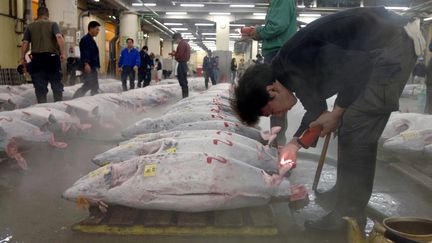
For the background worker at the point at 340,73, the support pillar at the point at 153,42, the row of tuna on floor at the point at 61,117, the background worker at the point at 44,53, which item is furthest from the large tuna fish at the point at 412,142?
the support pillar at the point at 153,42

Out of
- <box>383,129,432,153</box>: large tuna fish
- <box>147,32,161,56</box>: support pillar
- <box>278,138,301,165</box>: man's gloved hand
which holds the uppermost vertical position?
<box>147,32,161,56</box>: support pillar

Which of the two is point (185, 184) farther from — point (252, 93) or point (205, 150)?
point (252, 93)

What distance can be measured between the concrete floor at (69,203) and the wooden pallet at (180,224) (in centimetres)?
4

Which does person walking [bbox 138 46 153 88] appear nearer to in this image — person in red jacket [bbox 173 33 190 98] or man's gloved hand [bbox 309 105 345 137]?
person in red jacket [bbox 173 33 190 98]

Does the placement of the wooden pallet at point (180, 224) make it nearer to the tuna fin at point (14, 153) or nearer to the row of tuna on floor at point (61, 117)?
the tuna fin at point (14, 153)

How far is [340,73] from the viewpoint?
1987mm

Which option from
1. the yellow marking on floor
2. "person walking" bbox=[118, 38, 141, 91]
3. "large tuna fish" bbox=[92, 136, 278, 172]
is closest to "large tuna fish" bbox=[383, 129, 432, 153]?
"large tuna fish" bbox=[92, 136, 278, 172]

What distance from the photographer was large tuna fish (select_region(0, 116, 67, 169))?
12.3 ft

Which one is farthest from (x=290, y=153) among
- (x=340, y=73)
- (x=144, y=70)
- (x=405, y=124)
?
(x=144, y=70)

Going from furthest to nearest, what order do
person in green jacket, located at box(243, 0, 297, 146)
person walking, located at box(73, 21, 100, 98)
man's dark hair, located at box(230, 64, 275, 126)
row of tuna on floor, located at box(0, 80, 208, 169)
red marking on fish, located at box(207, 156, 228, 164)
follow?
person walking, located at box(73, 21, 100, 98), person in green jacket, located at box(243, 0, 297, 146), row of tuna on floor, located at box(0, 80, 208, 169), red marking on fish, located at box(207, 156, 228, 164), man's dark hair, located at box(230, 64, 275, 126)

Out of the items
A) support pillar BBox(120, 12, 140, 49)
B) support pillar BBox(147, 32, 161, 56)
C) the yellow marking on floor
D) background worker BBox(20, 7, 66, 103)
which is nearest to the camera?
the yellow marking on floor

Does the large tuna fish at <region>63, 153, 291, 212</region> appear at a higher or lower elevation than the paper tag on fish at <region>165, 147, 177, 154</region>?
lower

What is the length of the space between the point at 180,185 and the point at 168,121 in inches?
79.2

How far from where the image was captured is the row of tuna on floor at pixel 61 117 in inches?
152
